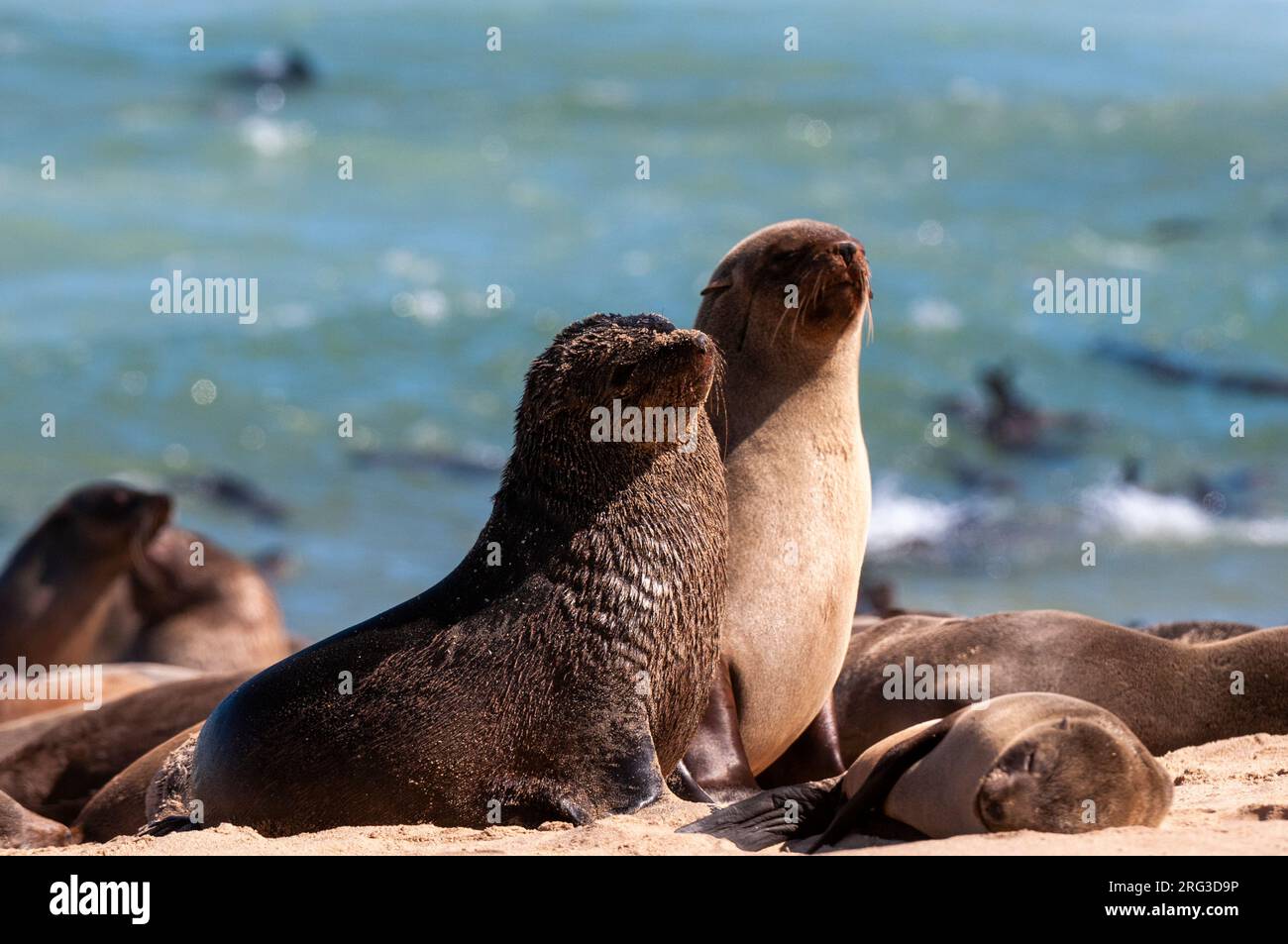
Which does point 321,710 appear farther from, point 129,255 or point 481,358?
point 129,255

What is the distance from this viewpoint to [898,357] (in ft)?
71.2

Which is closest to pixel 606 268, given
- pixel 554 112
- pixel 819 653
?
pixel 554 112

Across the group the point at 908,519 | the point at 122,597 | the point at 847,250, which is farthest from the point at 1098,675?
the point at 908,519

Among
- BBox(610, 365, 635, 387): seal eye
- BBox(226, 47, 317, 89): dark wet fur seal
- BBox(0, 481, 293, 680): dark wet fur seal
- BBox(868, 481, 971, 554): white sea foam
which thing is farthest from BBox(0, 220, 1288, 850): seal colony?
BBox(226, 47, 317, 89): dark wet fur seal

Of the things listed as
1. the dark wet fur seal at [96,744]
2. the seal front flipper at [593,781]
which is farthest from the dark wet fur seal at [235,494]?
the seal front flipper at [593,781]

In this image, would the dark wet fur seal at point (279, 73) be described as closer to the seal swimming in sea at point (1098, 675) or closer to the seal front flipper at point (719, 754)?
the seal swimming in sea at point (1098, 675)

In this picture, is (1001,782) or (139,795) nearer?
(1001,782)

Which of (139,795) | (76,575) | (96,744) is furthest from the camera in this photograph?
(76,575)

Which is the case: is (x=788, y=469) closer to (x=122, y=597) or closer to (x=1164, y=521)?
(x=122, y=597)

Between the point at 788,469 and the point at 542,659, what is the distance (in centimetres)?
159

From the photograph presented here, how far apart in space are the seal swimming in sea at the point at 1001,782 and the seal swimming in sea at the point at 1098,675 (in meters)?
2.14

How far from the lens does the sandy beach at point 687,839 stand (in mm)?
4078

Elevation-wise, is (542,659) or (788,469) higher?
(788,469)

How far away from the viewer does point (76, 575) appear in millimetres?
11070
